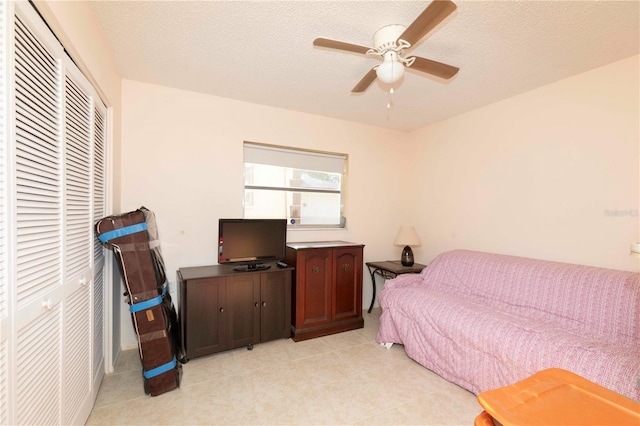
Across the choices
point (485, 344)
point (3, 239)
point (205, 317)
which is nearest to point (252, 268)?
point (205, 317)

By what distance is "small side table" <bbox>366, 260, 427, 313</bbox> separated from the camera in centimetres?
341

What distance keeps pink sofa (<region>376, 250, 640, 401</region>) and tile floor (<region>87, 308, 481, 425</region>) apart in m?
0.25

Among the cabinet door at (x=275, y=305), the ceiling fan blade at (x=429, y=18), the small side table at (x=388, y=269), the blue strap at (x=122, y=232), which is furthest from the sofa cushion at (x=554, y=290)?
the blue strap at (x=122, y=232)

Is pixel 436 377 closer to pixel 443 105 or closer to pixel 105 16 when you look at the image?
pixel 443 105

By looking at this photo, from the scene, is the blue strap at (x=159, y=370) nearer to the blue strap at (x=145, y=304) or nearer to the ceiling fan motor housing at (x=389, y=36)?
the blue strap at (x=145, y=304)

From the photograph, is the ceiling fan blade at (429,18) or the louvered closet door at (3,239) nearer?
the louvered closet door at (3,239)

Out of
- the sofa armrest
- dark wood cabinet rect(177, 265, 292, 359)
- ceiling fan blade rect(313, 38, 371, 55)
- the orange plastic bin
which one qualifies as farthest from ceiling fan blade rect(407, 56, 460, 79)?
dark wood cabinet rect(177, 265, 292, 359)

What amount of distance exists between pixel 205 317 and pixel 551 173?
3432 millimetres

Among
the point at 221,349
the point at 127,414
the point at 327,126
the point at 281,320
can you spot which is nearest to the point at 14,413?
the point at 127,414

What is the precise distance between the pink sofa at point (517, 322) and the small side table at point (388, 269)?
0.46m

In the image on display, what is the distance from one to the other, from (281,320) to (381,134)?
2803 millimetres

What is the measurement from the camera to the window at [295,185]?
3.27m

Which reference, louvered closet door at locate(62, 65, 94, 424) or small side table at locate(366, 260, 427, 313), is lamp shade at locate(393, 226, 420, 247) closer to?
small side table at locate(366, 260, 427, 313)

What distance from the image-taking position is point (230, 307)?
2.61 meters
